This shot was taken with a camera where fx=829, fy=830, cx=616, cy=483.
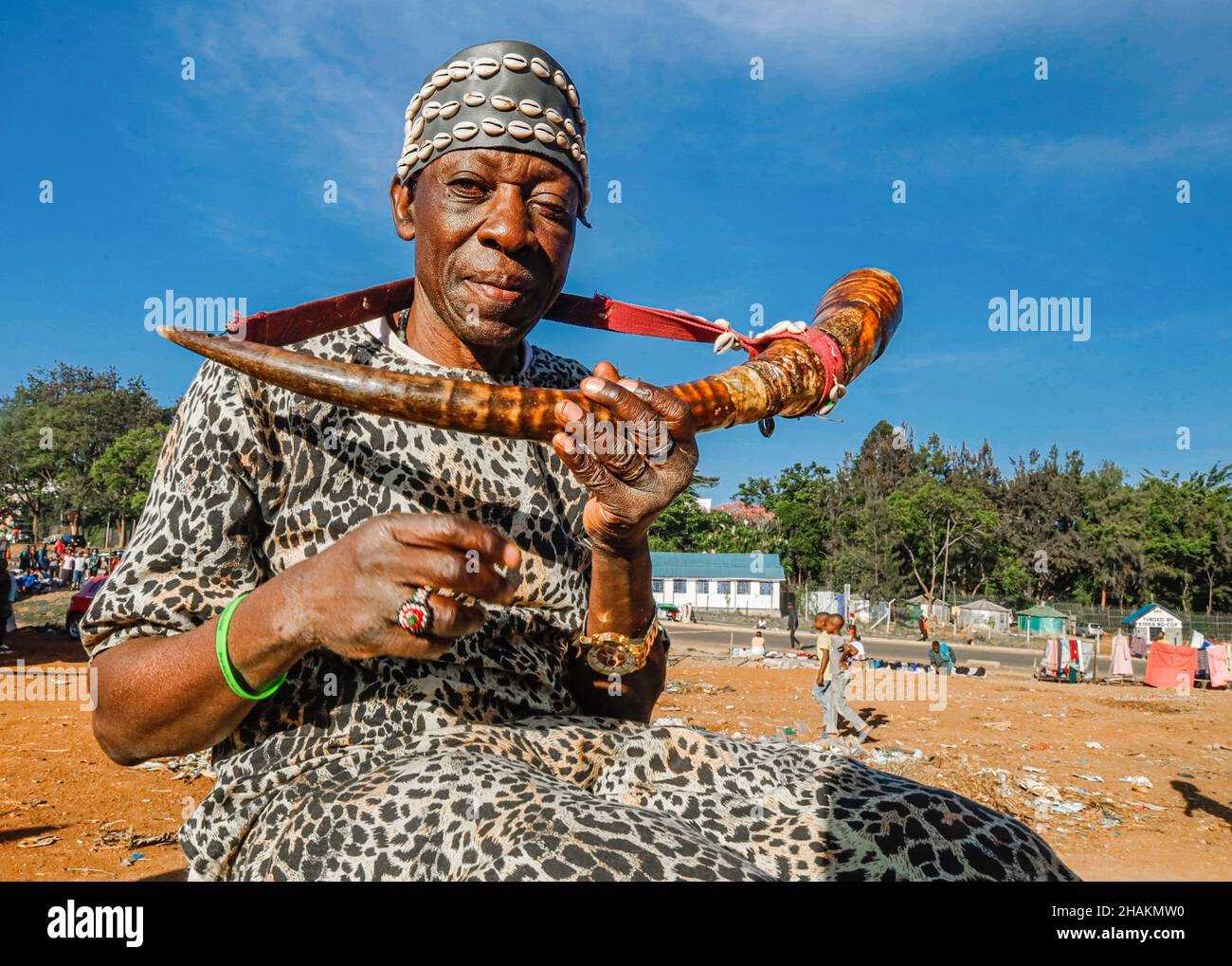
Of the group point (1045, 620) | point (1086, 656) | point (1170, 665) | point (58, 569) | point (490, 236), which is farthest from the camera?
point (1045, 620)

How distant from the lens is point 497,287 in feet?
6.86

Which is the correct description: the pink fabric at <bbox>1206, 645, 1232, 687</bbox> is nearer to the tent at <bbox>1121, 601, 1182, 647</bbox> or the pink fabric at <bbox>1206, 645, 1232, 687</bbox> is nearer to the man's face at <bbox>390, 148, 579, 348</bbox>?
the tent at <bbox>1121, 601, 1182, 647</bbox>

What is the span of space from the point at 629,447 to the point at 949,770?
1119 cm

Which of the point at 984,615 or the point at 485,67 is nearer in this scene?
the point at 485,67

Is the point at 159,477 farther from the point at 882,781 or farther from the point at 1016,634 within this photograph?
the point at 1016,634

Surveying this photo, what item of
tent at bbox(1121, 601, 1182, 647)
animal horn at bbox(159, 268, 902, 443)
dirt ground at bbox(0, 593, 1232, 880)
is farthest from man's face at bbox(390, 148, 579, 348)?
tent at bbox(1121, 601, 1182, 647)

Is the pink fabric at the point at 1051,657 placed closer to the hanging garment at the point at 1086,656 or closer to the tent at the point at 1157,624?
the hanging garment at the point at 1086,656

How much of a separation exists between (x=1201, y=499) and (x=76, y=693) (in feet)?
191

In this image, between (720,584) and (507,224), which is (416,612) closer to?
(507,224)

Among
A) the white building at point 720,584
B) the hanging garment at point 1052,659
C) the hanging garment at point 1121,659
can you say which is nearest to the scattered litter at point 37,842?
the hanging garment at point 1052,659

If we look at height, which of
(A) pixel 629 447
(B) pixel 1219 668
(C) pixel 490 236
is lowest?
(B) pixel 1219 668

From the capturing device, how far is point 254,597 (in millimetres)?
1540

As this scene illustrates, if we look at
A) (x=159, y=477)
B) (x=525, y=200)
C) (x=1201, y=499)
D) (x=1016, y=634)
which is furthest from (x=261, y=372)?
(x=1201, y=499)

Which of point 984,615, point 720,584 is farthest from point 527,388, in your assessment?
point 720,584
